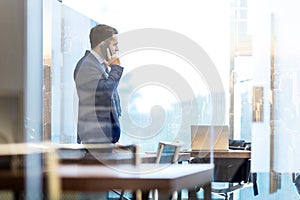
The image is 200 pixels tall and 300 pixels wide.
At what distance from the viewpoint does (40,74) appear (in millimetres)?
4777

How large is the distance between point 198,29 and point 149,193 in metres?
3.04

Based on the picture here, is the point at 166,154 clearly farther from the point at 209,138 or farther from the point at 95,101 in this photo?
the point at 209,138

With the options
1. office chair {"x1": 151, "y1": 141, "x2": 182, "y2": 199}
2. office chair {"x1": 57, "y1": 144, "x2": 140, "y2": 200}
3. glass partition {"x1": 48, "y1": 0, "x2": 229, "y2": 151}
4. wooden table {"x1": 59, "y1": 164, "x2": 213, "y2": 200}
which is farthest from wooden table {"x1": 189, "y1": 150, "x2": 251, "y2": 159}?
wooden table {"x1": 59, "y1": 164, "x2": 213, "y2": 200}

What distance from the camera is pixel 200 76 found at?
449cm

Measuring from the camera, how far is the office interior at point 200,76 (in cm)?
434

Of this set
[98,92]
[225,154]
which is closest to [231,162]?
[225,154]

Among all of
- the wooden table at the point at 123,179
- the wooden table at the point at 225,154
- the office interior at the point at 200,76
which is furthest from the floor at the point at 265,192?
the wooden table at the point at 123,179

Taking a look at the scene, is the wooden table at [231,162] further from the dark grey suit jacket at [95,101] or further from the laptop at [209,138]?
the dark grey suit jacket at [95,101]

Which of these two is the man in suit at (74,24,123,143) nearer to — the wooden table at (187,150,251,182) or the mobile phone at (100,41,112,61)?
the mobile phone at (100,41,112,61)

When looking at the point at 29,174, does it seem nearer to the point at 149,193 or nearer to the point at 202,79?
the point at 149,193

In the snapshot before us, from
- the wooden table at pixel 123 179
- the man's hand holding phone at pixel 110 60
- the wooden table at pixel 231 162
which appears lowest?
the wooden table at pixel 231 162

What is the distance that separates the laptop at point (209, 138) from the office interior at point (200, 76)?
59 mm

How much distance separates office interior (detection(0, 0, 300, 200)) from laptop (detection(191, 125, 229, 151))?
0.19 feet

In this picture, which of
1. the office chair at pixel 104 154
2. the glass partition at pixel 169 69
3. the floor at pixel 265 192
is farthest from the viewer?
the glass partition at pixel 169 69
